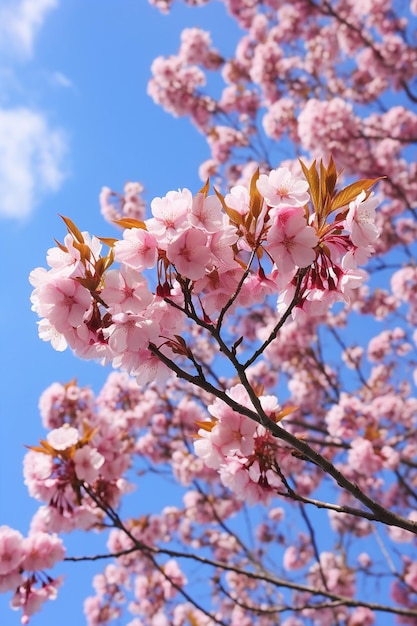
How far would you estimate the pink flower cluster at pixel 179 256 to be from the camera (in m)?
1.26

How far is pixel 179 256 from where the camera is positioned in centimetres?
125

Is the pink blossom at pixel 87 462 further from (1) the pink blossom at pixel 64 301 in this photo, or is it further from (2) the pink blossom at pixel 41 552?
(1) the pink blossom at pixel 64 301

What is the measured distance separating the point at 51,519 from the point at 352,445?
2.72 metres

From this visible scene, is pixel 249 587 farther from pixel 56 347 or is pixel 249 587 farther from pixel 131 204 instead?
pixel 56 347

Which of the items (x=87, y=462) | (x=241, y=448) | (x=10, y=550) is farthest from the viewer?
(x=10, y=550)

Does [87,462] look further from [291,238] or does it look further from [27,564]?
[291,238]

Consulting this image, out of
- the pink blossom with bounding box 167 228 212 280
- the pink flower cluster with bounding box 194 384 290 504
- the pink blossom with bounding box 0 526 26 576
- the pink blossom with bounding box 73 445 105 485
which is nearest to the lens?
the pink blossom with bounding box 167 228 212 280

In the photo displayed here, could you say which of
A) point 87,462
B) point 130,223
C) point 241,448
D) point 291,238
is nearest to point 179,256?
point 130,223

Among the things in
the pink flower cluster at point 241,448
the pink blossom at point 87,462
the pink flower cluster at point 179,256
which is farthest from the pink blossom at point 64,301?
the pink blossom at point 87,462

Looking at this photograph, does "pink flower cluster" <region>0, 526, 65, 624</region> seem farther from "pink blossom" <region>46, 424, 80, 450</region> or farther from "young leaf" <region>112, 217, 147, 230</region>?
"young leaf" <region>112, 217, 147, 230</region>

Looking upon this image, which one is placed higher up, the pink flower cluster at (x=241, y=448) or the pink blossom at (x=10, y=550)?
the pink flower cluster at (x=241, y=448)

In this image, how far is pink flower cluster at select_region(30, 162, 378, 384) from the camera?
126cm

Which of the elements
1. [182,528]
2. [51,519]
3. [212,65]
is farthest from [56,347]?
[212,65]

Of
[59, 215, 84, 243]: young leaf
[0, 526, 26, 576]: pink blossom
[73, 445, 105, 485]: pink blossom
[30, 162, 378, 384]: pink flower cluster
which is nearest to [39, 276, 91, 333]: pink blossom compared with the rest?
[30, 162, 378, 384]: pink flower cluster
